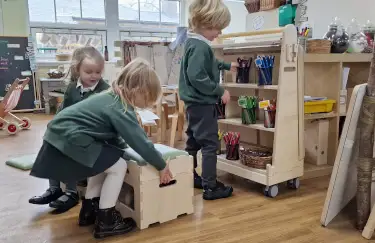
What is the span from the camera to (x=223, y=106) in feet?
8.19

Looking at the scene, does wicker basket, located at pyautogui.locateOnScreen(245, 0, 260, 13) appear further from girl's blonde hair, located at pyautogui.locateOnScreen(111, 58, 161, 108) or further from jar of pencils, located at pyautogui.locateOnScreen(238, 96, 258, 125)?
girl's blonde hair, located at pyautogui.locateOnScreen(111, 58, 161, 108)

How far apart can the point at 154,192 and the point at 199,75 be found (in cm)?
66

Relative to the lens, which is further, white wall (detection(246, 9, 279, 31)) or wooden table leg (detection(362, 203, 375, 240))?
white wall (detection(246, 9, 279, 31))

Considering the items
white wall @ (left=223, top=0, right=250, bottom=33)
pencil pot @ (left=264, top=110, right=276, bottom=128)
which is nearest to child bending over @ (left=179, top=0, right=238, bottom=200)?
pencil pot @ (left=264, top=110, right=276, bottom=128)

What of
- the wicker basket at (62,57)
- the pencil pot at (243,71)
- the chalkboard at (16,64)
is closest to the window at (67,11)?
the chalkboard at (16,64)

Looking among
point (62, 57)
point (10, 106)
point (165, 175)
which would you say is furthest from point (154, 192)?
point (62, 57)

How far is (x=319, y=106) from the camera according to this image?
248cm

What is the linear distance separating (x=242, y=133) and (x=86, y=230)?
136cm

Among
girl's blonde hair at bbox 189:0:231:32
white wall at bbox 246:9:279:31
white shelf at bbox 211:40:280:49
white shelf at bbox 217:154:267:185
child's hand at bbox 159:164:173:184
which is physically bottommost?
white shelf at bbox 217:154:267:185

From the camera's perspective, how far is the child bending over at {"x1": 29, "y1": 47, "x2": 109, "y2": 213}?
1.92 metres

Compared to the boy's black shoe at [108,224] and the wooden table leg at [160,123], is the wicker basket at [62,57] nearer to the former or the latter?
the wooden table leg at [160,123]

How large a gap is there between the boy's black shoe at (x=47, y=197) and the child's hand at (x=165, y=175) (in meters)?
0.70

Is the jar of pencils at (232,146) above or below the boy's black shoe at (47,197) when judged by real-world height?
above

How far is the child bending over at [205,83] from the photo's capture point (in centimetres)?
197
